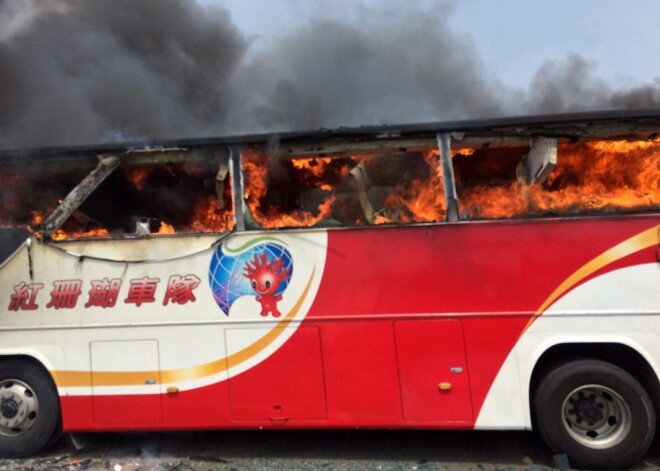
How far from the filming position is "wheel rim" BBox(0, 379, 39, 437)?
14.1 feet

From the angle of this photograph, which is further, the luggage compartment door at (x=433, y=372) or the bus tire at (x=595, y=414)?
the luggage compartment door at (x=433, y=372)

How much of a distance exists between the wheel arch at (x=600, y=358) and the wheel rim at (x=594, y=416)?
0.84 ft

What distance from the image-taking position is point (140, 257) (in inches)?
167

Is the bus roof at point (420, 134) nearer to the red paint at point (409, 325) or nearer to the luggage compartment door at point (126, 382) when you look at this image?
the red paint at point (409, 325)

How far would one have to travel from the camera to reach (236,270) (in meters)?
4.12

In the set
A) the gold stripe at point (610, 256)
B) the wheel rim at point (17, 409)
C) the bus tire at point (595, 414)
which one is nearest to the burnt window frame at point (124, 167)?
the wheel rim at point (17, 409)

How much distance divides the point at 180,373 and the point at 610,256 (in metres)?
4.02

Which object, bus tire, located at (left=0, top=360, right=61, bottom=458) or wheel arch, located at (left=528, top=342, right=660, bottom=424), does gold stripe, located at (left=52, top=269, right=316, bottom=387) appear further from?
wheel arch, located at (left=528, top=342, right=660, bottom=424)

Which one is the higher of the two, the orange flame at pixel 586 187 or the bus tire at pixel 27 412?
the orange flame at pixel 586 187

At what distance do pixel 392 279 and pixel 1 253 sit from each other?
12.6 ft

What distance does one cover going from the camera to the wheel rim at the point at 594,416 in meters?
3.77

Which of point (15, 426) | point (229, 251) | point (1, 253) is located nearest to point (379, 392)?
point (229, 251)

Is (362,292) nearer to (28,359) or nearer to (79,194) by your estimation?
(79,194)

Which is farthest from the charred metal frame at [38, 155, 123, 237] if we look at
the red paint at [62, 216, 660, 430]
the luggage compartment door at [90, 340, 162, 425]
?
the red paint at [62, 216, 660, 430]
